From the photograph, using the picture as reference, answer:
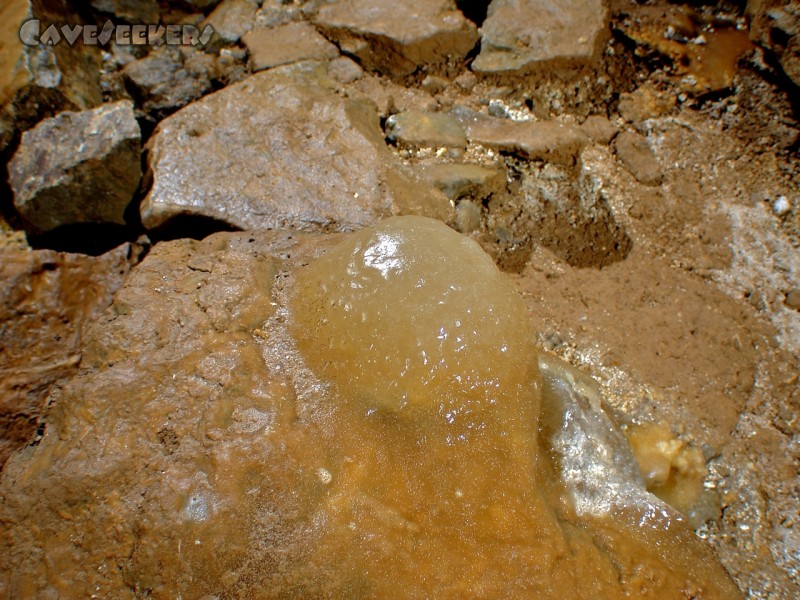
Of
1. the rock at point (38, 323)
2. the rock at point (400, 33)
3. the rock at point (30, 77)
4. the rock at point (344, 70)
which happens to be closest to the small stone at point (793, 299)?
the rock at point (400, 33)

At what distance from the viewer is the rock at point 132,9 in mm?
3727

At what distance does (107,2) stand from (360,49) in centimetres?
176

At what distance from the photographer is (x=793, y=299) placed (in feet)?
9.26

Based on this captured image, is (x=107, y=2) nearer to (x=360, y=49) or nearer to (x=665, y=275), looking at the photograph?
(x=360, y=49)

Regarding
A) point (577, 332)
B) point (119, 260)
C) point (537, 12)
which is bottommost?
point (577, 332)

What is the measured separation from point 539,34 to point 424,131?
109 cm

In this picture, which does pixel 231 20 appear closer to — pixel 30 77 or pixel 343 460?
pixel 30 77

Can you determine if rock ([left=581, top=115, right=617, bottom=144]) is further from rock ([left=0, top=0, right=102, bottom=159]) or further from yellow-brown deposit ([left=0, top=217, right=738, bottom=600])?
rock ([left=0, top=0, right=102, bottom=159])

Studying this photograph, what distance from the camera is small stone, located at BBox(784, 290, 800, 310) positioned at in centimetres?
281

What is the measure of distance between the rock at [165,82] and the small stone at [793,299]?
3.47 metres

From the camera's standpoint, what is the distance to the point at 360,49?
138 inches

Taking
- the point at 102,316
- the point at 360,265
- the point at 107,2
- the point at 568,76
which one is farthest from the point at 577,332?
the point at 107,2

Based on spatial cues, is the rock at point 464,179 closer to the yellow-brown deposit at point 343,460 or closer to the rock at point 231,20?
the yellow-brown deposit at point 343,460

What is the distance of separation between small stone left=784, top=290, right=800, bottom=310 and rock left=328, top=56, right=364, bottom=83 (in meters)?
2.69
